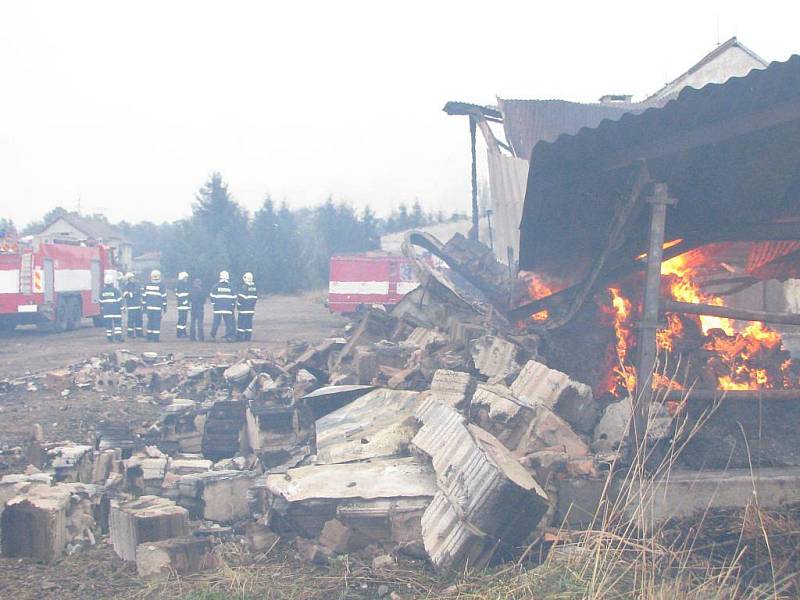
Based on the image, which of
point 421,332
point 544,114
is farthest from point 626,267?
point 544,114

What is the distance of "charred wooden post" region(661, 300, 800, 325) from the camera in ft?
16.1

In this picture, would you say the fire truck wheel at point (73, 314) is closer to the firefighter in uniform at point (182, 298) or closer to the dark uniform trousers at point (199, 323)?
the firefighter in uniform at point (182, 298)

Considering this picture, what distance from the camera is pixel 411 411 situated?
19.7 ft

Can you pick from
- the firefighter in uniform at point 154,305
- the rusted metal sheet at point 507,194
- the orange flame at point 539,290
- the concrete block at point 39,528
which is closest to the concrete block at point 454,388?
the orange flame at point 539,290

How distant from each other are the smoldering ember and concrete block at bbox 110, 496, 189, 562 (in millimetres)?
16

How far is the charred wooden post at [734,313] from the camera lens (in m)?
4.92

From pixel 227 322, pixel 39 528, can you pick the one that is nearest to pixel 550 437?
pixel 39 528

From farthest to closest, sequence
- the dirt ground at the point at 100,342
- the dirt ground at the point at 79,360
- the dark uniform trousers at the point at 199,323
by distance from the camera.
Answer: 1. the dark uniform trousers at the point at 199,323
2. the dirt ground at the point at 100,342
3. the dirt ground at the point at 79,360

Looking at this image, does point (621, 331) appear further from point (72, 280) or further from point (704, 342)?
point (72, 280)

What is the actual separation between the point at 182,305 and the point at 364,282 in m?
6.30

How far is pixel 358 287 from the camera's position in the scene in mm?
21016

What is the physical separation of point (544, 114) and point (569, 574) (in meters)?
9.76

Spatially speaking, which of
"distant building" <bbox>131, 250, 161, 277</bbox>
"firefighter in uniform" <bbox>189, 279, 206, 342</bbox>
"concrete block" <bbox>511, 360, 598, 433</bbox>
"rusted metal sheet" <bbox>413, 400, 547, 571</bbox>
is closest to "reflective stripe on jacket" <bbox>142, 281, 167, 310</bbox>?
"firefighter in uniform" <bbox>189, 279, 206, 342</bbox>

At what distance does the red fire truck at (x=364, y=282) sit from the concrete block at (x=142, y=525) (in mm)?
16303
